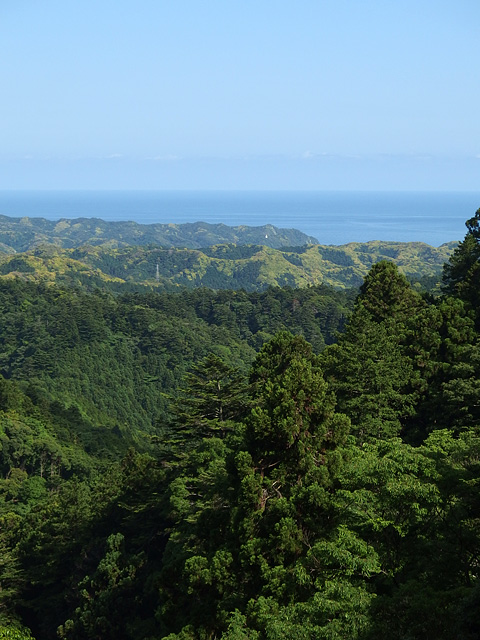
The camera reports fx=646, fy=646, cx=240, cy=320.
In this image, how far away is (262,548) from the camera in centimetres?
1875

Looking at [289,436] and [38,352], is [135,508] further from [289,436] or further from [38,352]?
[38,352]

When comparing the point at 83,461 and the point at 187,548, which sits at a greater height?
the point at 187,548

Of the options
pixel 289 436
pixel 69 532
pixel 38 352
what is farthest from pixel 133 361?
pixel 289 436

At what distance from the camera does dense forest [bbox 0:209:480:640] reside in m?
13.9

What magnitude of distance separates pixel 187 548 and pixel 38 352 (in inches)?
3450

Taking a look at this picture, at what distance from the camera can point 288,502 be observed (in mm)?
19094

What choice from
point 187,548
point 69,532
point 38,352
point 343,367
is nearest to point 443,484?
point 187,548

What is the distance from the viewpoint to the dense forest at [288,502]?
13883 mm

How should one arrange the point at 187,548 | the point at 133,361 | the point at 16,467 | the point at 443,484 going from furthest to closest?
the point at 133,361
the point at 16,467
the point at 187,548
the point at 443,484

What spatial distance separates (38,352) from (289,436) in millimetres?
91670

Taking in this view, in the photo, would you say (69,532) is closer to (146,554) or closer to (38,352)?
(146,554)

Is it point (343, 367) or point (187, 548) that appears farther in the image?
point (343, 367)

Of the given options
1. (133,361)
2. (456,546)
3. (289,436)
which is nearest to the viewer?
(456,546)

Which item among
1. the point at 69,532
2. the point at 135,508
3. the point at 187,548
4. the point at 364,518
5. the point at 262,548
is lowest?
the point at 69,532
